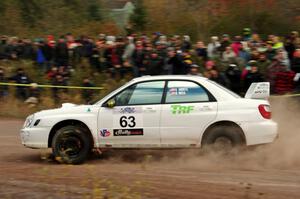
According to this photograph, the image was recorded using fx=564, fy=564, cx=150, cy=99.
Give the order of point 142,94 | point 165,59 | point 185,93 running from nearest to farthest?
point 185,93, point 142,94, point 165,59

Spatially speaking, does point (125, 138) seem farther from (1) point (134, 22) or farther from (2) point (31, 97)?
(1) point (134, 22)

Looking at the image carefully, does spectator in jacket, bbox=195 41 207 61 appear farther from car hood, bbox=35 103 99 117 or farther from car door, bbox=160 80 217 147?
car hood, bbox=35 103 99 117

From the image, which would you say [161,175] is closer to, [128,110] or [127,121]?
[127,121]

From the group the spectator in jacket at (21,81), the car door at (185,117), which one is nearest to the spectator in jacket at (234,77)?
the car door at (185,117)

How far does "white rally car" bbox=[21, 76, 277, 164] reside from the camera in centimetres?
994

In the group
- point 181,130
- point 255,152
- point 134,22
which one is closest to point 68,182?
point 181,130

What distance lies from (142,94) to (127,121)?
0.57 m

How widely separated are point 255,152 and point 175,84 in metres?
1.89

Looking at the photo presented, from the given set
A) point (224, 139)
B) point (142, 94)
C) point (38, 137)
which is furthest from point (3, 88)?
point (224, 139)

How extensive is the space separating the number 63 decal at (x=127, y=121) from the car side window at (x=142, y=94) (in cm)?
26

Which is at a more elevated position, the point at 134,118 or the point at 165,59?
the point at 165,59

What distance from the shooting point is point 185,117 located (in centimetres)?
998

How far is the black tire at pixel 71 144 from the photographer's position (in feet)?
33.4

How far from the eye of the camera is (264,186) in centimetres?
827
